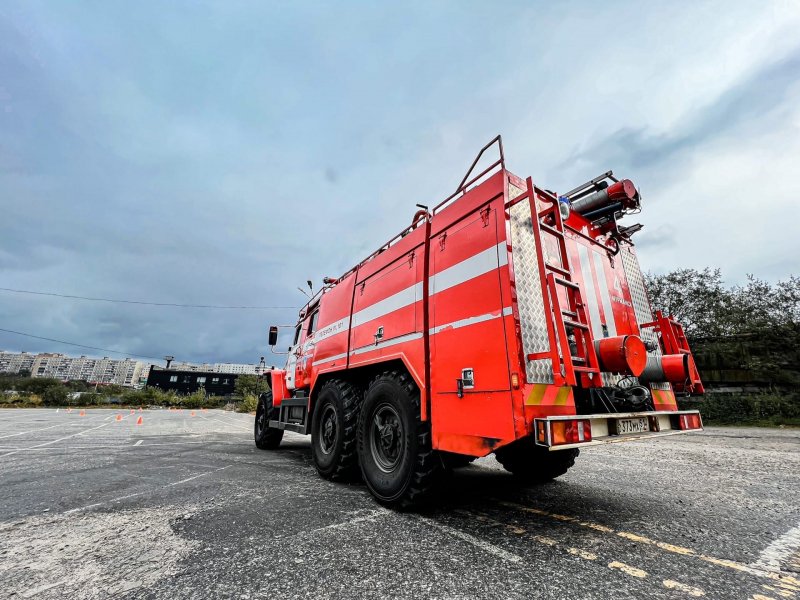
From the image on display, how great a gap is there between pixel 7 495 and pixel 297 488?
2.98 m

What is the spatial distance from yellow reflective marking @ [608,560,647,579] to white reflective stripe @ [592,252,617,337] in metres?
2.18

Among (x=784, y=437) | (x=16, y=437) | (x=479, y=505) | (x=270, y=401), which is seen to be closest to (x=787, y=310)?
(x=784, y=437)

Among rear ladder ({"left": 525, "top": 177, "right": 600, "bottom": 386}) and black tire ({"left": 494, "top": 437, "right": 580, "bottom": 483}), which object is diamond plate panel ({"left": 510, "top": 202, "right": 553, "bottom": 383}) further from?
black tire ({"left": 494, "top": 437, "right": 580, "bottom": 483})

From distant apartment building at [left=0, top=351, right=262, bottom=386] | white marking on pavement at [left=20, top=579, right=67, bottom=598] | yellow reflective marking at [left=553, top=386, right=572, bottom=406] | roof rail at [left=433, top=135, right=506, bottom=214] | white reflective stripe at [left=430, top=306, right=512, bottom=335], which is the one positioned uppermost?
distant apartment building at [left=0, top=351, right=262, bottom=386]

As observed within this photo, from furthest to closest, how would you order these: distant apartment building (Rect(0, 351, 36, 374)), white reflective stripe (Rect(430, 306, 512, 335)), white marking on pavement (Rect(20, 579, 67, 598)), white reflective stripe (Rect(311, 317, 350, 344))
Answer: distant apartment building (Rect(0, 351, 36, 374))
white reflective stripe (Rect(311, 317, 350, 344))
white reflective stripe (Rect(430, 306, 512, 335))
white marking on pavement (Rect(20, 579, 67, 598))

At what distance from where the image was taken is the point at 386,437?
397 centimetres

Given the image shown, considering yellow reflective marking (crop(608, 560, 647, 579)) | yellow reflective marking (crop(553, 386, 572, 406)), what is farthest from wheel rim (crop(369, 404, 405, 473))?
yellow reflective marking (crop(608, 560, 647, 579))

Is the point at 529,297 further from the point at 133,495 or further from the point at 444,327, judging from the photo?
the point at 133,495

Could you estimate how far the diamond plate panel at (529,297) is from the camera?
2830mm

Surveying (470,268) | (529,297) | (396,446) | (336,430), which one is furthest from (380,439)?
(529,297)

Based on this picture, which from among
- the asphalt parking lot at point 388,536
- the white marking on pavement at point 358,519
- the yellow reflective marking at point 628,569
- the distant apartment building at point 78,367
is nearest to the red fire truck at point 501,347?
the white marking on pavement at point 358,519

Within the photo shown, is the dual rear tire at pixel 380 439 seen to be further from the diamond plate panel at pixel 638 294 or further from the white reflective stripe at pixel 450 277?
the diamond plate panel at pixel 638 294

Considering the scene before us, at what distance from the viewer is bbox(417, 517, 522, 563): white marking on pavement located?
247 cm

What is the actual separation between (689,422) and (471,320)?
235 cm
